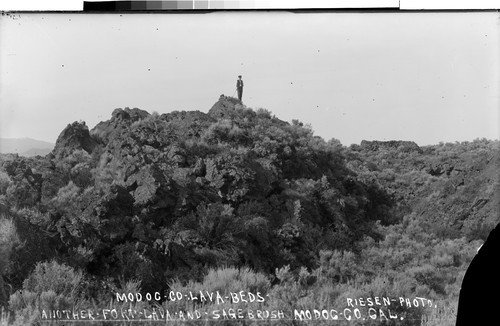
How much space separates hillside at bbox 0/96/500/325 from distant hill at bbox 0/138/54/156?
6 centimetres

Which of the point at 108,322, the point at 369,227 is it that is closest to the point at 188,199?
the point at 108,322

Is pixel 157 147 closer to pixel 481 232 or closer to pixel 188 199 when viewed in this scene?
pixel 188 199

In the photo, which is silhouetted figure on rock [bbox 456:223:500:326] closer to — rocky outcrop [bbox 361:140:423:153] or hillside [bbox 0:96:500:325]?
hillside [bbox 0:96:500:325]

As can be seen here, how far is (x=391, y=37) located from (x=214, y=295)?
2.48m

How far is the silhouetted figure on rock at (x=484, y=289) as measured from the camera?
2.88 feet

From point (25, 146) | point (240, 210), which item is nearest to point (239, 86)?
point (240, 210)

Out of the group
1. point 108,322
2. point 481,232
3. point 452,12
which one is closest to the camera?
point 108,322

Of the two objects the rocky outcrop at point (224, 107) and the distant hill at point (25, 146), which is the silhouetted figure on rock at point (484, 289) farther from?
the distant hill at point (25, 146)

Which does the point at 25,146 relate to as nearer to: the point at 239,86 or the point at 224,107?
the point at 224,107

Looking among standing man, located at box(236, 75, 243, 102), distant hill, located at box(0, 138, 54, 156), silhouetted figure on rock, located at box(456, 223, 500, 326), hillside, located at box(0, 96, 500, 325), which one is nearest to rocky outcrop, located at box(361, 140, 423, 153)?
hillside, located at box(0, 96, 500, 325)

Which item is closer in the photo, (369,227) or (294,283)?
(294,283)

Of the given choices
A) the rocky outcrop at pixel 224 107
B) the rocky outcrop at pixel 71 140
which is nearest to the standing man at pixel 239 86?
the rocky outcrop at pixel 224 107

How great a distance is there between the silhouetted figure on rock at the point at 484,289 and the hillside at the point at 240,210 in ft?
11.5

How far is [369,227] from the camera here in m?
4.95
